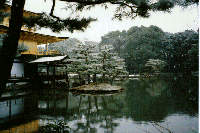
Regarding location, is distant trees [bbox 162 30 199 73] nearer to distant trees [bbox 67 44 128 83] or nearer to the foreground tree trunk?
distant trees [bbox 67 44 128 83]

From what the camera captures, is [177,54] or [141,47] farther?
[141,47]

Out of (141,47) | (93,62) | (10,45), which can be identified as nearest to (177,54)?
(141,47)

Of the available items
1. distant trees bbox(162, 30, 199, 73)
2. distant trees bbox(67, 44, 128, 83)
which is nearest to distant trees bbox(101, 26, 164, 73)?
distant trees bbox(162, 30, 199, 73)

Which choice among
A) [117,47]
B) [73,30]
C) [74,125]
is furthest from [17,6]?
[117,47]

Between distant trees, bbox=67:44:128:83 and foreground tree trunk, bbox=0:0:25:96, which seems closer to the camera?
foreground tree trunk, bbox=0:0:25:96

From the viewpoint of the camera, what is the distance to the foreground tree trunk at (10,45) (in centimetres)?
244

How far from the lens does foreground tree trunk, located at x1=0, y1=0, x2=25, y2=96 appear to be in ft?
8.02

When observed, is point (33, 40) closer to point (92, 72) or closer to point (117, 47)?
point (92, 72)

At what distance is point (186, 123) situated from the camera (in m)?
4.17

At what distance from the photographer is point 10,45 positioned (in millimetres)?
2494

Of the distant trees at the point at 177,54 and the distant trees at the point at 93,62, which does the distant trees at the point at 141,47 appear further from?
the distant trees at the point at 93,62

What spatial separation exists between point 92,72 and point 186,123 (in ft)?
26.1

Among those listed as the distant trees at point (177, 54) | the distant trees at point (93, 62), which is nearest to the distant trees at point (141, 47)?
the distant trees at point (177, 54)

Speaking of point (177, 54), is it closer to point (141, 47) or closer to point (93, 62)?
point (141, 47)
